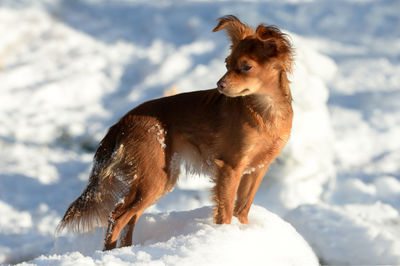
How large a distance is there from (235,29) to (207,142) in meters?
0.56

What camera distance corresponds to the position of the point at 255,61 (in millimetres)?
2252

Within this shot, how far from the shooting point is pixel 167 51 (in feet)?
22.9

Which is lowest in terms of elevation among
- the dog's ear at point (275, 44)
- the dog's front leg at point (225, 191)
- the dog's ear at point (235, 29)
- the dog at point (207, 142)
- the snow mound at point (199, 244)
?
the snow mound at point (199, 244)

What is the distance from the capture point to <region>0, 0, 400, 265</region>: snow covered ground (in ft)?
9.12

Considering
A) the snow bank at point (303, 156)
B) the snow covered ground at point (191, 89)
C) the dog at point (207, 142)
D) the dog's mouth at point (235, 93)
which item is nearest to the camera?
the dog's mouth at point (235, 93)

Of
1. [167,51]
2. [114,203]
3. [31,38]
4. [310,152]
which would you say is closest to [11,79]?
[31,38]

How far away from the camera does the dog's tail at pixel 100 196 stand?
2619 millimetres

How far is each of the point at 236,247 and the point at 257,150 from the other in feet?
1.61

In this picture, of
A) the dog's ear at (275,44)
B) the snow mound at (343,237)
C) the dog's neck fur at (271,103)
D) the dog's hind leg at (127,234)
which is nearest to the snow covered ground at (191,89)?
the snow mound at (343,237)

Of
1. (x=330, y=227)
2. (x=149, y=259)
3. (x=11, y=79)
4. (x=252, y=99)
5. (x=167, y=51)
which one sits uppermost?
(x=167, y=51)

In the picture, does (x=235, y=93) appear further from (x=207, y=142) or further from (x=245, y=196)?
(x=245, y=196)

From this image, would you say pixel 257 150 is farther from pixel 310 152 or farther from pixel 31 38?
pixel 31 38

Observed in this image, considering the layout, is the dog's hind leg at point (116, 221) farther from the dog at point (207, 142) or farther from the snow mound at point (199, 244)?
the snow mound at point (199, 244)

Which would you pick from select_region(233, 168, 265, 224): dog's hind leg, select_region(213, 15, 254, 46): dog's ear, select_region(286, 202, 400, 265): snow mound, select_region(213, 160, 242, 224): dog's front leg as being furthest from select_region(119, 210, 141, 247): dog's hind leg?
select_region(286, 202, 400, 265): snow mound
